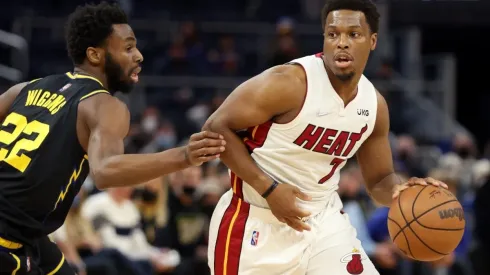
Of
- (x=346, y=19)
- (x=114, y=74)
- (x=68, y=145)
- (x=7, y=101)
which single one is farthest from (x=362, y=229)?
Answer: (x=68, y=145)

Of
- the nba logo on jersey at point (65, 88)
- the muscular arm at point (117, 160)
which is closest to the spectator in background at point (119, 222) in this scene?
the nba logo on jersey at point (65, 88)

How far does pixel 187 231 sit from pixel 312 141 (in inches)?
192

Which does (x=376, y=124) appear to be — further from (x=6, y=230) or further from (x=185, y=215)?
(x=185, y=215)

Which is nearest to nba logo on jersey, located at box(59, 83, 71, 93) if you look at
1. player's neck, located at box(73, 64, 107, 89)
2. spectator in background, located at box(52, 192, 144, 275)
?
player's neck, located at box(73, 64, 107, 89)

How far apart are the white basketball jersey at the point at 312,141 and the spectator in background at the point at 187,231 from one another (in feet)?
14.5

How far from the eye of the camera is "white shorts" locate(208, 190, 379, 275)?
16.6 feet

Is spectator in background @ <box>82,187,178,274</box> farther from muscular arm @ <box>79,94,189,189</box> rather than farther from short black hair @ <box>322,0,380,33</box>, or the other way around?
muscular arm @ <box>79,94,189,189</box>

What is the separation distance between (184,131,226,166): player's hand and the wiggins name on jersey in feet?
2.30

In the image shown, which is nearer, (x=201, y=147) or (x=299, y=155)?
(x=201, y=147)

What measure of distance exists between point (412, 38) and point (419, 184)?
11.3 metres

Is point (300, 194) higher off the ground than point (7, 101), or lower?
lower

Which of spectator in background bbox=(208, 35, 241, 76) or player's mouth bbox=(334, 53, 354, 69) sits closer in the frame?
player's mouth bbox=(334, 53, 354, 69)

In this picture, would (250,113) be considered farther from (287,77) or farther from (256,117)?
(287,77)

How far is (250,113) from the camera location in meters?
4.96
